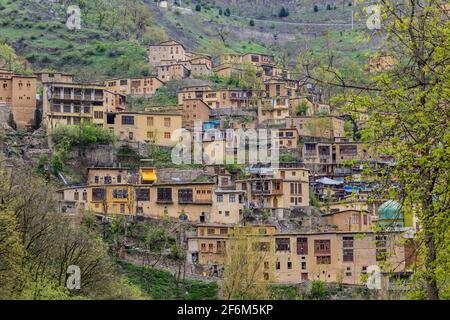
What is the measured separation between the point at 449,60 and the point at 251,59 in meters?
104

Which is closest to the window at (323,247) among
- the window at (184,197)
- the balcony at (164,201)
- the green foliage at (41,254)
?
the window at (184,197)

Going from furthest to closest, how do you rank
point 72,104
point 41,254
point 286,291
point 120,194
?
point 72,104
point 120,194
point 286,291
point 41,254

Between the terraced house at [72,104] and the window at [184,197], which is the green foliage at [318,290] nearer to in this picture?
the window at [184,197]

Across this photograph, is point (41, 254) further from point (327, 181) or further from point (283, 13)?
point (283, 13)

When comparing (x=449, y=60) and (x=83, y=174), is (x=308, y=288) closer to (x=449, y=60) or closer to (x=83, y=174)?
(x=83, y=174)

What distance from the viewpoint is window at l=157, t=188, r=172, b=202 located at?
69438 mm

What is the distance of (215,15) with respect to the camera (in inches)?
6545

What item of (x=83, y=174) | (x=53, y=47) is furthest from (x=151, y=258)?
(x=53, y=47)

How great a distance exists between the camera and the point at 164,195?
6950 cm

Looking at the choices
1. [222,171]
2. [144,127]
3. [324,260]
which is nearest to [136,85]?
[144,127]

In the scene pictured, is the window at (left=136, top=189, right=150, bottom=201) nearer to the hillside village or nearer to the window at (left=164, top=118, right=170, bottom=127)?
the hillside village

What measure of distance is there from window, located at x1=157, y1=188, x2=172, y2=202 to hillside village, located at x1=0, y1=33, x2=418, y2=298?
0.24 feet

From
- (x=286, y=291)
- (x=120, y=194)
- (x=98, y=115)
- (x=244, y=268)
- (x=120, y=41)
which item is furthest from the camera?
(x=120, y=41)

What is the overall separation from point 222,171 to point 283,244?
15.3 meters
